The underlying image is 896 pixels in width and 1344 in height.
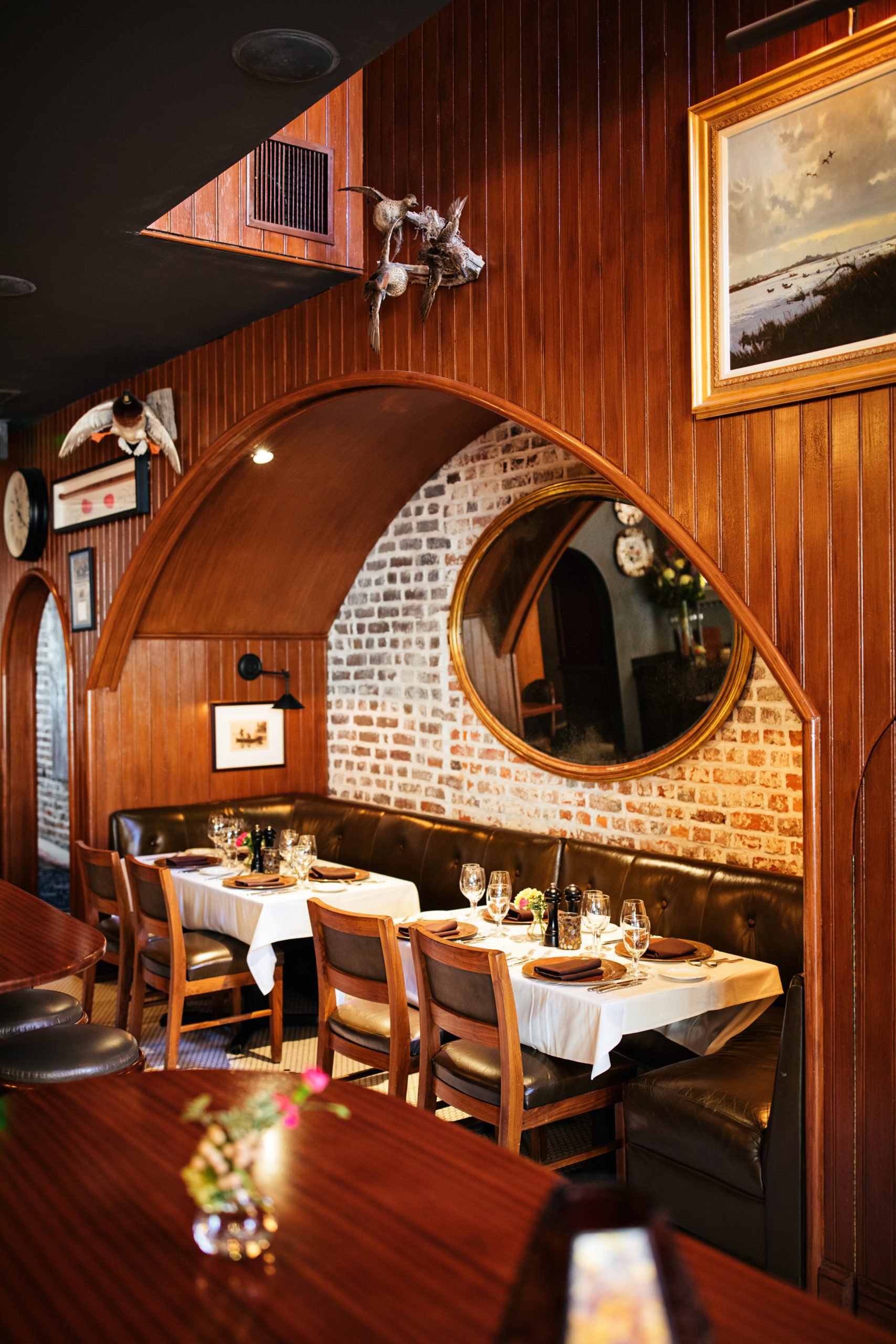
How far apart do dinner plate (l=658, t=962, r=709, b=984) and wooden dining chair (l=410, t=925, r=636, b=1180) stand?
0.36 metres

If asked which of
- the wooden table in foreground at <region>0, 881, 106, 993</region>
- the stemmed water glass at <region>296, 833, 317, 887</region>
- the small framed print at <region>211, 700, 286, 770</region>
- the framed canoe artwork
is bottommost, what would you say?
the stemmed water glass at <region>296, 833, 317, 887</region>

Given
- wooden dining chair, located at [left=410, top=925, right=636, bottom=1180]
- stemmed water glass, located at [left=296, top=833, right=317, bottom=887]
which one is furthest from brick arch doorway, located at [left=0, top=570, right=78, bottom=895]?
wooden dining chair, located at [left=410, top=925, right=636, bottom=1180]

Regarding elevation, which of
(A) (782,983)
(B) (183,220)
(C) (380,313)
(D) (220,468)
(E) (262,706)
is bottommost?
(A) (782,983)

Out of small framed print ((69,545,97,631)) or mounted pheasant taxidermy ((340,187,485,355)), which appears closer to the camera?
mounted pheasant taxidermy ((340,187,485,355))

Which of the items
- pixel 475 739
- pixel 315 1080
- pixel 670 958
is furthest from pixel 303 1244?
pixel 475 739

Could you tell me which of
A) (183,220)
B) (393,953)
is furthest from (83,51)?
(393,953)

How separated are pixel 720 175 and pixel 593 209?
528 mm

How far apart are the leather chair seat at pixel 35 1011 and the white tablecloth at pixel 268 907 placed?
3.98 feet

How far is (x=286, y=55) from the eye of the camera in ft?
9.65

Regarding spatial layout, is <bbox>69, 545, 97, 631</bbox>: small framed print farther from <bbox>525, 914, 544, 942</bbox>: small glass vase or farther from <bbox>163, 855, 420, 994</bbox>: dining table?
<bbox>525, 914, 544, 942</bbox>: small glass vase

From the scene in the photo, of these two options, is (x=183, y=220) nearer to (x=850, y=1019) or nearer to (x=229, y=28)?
(x=229, y=28)

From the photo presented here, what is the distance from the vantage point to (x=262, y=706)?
23.4 feet

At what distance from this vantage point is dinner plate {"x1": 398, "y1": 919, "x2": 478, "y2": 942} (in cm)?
407

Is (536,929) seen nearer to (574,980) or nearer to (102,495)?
(574,980)
